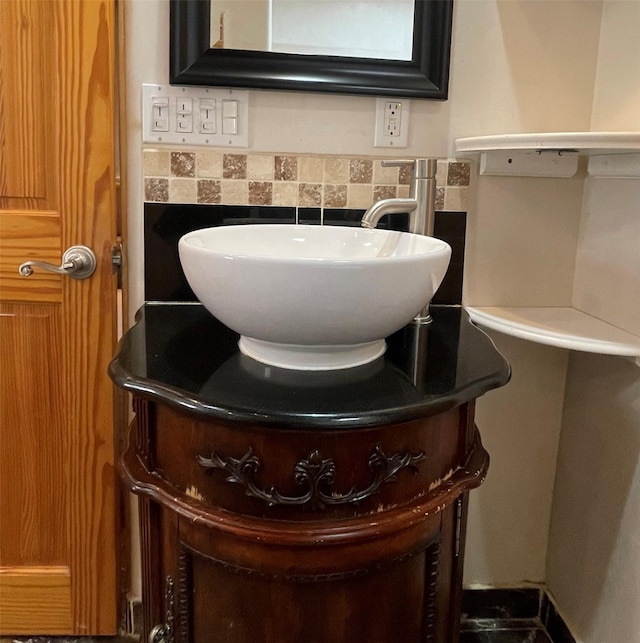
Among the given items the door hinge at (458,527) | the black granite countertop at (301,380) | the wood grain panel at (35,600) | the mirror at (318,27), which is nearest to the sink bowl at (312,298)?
the black granite countertop at (301,380)

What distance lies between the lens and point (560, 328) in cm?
117

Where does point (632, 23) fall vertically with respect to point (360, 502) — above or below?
above

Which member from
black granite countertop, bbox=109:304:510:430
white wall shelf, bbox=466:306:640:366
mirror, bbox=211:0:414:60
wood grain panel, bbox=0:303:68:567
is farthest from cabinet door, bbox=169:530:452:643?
mirror, bbox=211:0:414:60

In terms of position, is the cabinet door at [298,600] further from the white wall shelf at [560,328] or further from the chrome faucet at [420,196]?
the chrome faucet at [420,196]

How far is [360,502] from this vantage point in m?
0.82

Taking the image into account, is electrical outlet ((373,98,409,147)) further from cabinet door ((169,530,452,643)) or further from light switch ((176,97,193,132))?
cabinet door ((169,530,452,643))

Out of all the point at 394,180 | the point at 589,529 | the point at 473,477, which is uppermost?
the point at 394,180

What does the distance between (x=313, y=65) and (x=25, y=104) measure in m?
0.51

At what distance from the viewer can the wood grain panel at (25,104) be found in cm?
114

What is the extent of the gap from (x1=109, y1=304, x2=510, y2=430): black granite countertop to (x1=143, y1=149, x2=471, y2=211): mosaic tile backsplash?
29cm

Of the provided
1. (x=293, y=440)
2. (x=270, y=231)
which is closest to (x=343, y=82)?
(x=270, y=231)

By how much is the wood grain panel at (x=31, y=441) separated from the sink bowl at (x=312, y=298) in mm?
467

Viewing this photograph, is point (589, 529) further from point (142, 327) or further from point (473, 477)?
point (142, 327)

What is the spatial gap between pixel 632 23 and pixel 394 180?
1.60 ft
